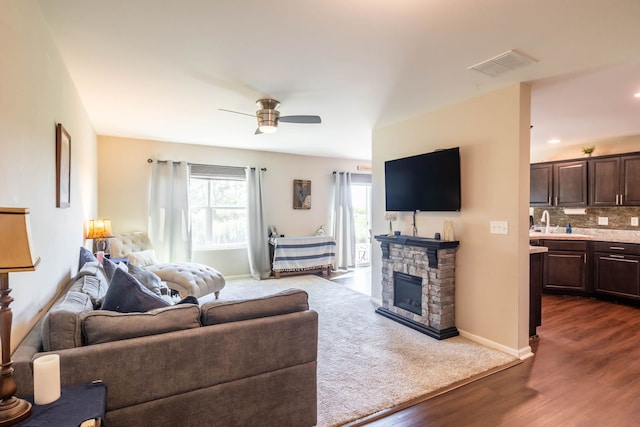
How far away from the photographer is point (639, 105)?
3.44 metres

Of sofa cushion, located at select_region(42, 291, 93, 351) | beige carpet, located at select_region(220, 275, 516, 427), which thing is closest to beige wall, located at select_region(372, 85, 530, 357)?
beige carpet, located at select_region(220, 275, 516, 427)

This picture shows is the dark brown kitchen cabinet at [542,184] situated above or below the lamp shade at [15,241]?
above

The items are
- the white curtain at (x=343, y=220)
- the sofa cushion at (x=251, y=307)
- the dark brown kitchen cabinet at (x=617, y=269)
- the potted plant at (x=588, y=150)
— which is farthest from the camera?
the white curtain at (x=343, y=220)

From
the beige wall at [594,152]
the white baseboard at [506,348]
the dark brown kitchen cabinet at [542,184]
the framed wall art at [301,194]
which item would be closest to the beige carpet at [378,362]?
the white baseboard at [506,348]

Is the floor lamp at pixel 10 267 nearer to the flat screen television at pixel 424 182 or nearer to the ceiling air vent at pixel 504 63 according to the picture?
the ceiling air vent at pixel 504 63

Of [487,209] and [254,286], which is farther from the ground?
[487,209]

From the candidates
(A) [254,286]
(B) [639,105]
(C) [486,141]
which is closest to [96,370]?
(C) [486,141]

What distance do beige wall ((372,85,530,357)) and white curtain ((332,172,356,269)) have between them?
344 cm

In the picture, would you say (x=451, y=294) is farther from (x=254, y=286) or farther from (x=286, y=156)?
(x=286, y=156)

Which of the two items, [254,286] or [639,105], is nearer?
[639,105]

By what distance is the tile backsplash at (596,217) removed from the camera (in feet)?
15.9

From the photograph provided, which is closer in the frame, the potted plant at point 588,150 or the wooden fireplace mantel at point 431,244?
the wooden fireplace mantel at point 431,244

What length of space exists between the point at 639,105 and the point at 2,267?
5085 mm

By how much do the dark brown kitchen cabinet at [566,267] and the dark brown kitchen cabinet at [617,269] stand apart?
141 mm
